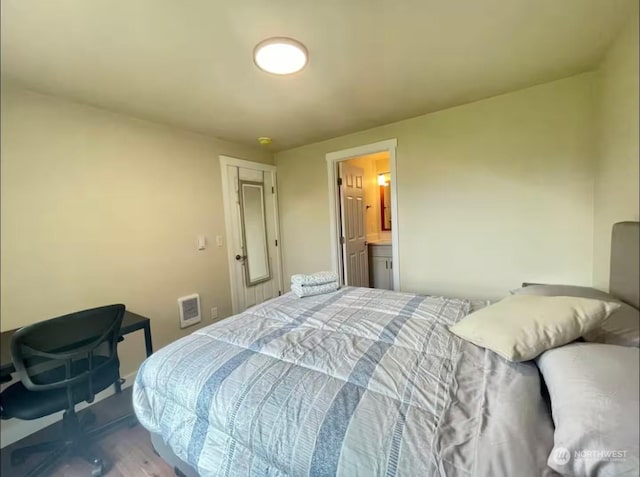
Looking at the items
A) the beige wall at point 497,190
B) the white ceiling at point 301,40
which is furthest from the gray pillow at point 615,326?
the white ceiling at point 301,40

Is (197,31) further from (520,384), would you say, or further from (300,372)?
(520,384)

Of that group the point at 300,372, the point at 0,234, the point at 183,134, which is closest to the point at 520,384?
the point at 300,372

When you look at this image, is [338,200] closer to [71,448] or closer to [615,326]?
[615,326]

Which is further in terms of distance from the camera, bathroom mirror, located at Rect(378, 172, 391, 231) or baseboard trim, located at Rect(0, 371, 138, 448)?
bathroom mirror, located at Rect(378, 172, 391, 231)

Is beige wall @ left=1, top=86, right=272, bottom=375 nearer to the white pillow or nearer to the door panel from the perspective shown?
the door panel

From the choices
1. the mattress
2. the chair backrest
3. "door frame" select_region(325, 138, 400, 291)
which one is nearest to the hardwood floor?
the chair backrest

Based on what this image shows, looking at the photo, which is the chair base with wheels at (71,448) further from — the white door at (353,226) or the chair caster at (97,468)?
the white door at (353,226)

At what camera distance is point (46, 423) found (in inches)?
56.6

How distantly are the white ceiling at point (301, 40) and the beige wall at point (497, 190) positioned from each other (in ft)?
0.72

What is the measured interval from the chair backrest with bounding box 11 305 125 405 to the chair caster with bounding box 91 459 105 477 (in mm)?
302

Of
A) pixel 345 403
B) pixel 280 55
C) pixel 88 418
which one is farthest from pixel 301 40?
pixel 88 418

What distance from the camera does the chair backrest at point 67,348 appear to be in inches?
43.4

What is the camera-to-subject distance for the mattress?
0.67 metres

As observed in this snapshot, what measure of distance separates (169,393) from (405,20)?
6.40 feet
